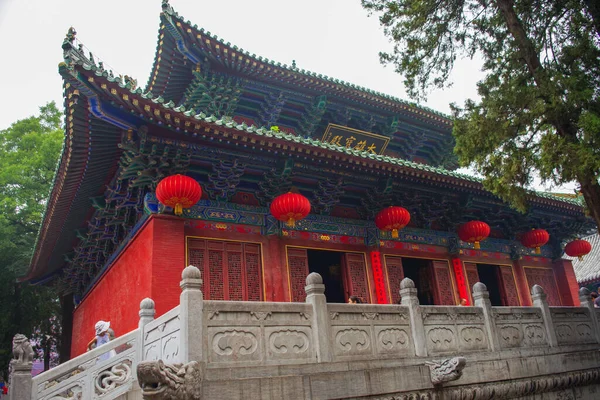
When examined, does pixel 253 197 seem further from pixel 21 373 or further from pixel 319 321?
pixel 21 373

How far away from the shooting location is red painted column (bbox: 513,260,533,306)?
13.5 meters

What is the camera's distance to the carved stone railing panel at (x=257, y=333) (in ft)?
18.1

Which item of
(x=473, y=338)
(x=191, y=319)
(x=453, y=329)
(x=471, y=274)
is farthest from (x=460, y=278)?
(x=191, y=319)

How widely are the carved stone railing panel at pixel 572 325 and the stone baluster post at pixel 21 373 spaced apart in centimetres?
832

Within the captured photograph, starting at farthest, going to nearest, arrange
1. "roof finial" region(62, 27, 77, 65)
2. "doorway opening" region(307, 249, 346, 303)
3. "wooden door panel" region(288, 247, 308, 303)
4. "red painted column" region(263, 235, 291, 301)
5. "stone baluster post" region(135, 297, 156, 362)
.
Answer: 1. "doorway opening" region(307, 249, 346, 303)
2. "wooden door panel" region(288, 247, 308, 303)
3. "red painted column" region(263, 235, 291, 301)
4. "roof finial" region(62, 27, 77, 65)
5. "stone baluster post" region(135, 297, 156, 362)

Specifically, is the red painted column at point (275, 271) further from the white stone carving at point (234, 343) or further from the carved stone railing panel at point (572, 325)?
the carved stone railing panel at point (572, 325)

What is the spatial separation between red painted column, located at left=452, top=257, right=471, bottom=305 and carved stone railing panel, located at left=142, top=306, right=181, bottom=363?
8351mm

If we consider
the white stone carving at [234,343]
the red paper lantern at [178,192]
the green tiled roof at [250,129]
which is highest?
the green tiled roof at [250,129]

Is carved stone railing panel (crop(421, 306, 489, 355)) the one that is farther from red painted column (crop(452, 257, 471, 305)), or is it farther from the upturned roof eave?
the upturned roof eave

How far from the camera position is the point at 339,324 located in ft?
21.1

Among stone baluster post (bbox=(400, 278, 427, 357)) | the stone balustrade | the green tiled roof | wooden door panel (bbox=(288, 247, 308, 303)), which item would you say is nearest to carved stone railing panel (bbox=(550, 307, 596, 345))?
the stone balustrade

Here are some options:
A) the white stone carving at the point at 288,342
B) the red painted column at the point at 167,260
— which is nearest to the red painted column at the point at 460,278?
the red painted column at the point at 167,260

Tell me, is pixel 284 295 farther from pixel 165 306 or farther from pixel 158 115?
pixel 158 115

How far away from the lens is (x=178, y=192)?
850cm
